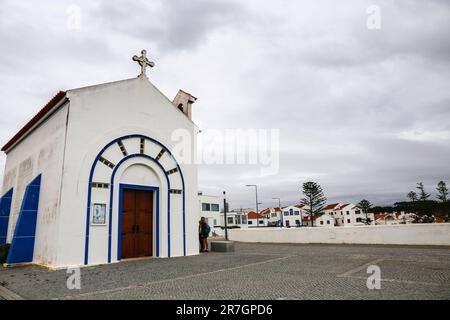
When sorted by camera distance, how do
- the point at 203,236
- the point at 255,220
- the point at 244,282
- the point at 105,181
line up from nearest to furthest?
the point at 244,282 → the point at 105,181 → the point at 203,236 → the point at 255,220

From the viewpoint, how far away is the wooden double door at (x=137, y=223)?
11461 mm

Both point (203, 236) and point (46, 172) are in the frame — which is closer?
point (46, 172)

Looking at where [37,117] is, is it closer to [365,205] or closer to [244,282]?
[244,282]

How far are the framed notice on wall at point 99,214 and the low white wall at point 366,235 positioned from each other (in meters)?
12.6

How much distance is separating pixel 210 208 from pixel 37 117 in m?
46.6

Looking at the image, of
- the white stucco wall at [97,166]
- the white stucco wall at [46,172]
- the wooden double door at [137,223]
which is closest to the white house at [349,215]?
the white stucco wall at [97,166]

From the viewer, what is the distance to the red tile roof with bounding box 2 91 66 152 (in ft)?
35.6

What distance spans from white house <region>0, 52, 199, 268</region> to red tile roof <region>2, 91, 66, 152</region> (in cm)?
5

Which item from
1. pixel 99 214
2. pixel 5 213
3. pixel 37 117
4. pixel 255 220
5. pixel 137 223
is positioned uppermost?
pixel 37 117

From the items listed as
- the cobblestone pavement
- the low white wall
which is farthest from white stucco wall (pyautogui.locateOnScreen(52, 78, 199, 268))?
the low white wall

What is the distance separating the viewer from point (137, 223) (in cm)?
1191

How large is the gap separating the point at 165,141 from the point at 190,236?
4.46 m

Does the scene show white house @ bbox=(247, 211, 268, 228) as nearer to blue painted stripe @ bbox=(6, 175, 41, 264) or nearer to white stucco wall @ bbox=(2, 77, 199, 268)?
white stucco wall @ bbox=(2, 77, 199, 268)

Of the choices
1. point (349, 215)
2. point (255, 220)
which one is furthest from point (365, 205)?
point (255, 220)
